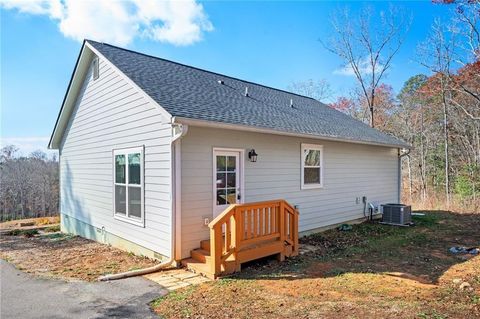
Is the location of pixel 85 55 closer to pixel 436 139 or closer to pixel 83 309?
pixel 83 309

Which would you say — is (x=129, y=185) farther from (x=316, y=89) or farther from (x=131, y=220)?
(x=316, y=89)

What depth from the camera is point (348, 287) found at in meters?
4.57

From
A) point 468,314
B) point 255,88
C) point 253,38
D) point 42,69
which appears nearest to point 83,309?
point 468,314

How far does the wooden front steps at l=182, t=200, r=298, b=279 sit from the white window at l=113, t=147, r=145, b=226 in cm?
180

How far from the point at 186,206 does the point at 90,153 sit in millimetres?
4626

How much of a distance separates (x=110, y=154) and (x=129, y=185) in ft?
4.38

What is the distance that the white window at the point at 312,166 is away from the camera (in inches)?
329

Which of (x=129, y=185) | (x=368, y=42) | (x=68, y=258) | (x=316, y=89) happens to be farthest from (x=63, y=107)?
(x=316, y=89)

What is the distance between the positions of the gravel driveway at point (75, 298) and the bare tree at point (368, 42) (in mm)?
18178

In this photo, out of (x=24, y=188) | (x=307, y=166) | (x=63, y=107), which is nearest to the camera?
(x=307, y=166)

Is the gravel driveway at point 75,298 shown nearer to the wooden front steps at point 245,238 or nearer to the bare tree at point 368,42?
the wooden front steps at point 245,238

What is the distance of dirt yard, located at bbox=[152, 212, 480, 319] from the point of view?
3.74 m

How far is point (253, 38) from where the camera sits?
44.0 ft

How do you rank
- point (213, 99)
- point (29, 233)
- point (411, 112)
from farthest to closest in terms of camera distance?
point (411, 112) → point (29, 233) → point (213, 99)
